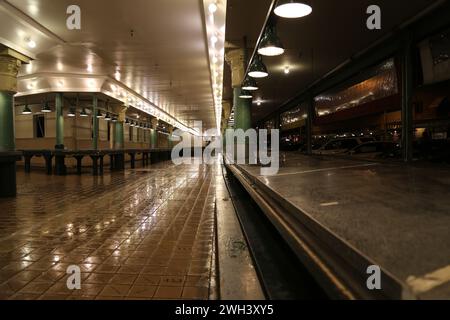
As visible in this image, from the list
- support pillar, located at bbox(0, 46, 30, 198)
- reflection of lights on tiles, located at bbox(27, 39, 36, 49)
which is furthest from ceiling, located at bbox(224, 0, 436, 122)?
support pillar, located at bbox(0, 46, 30, 198)

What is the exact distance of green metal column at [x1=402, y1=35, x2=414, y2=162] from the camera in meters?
6.54

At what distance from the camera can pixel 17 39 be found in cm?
693

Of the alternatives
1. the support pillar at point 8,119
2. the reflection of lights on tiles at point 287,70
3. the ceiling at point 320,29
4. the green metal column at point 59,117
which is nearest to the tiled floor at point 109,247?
the support pillar at point 8,119

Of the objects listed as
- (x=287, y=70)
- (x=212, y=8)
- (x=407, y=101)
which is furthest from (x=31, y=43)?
(x=407, y=101)

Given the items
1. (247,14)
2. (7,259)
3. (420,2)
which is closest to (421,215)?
(7,259)

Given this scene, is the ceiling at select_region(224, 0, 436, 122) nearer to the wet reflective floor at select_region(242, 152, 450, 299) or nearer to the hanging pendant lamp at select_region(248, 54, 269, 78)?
the hanging pendant lamp at select_region(248, 54, 269, 78)

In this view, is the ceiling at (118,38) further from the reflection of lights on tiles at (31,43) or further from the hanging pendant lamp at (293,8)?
the hanging pendant lamp at (293,8)

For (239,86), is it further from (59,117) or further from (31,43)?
(59,117)

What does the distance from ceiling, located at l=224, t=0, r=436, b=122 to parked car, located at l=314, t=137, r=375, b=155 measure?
2.81 meters

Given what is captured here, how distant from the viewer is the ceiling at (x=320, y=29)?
5727mm

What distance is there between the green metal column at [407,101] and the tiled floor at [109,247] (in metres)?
4.25

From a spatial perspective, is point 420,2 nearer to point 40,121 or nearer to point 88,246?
point 88,246

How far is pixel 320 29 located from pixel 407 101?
91.5 inches
